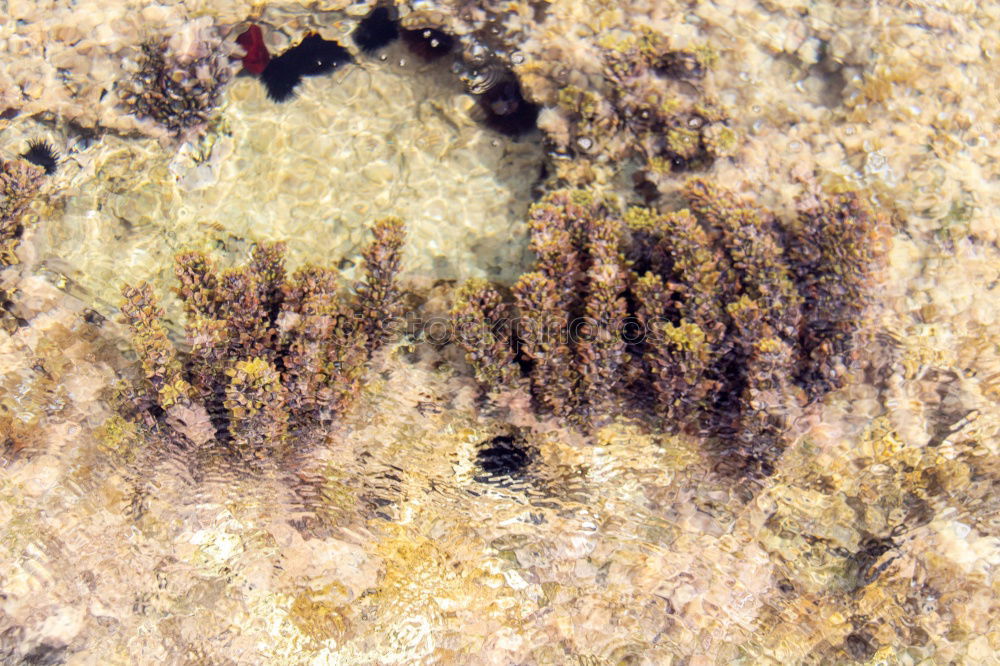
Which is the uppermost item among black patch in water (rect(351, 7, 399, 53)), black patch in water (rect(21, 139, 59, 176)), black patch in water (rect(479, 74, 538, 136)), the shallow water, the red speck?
black patch in water (rect(351, 7, 399, 53))

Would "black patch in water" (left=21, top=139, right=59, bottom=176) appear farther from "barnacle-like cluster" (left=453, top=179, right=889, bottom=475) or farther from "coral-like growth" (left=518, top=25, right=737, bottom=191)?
"coral-like growth" (left=518, top=25, right=737, bottom=191)

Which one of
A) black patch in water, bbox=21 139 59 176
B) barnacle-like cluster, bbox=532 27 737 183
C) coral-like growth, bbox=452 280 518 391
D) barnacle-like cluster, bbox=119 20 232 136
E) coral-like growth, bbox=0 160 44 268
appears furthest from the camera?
barnacle-like cluster, bbox=119 20 232 136

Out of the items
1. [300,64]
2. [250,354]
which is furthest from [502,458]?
[300,64]

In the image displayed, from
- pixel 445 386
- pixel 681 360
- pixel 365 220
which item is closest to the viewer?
pixel 681 360

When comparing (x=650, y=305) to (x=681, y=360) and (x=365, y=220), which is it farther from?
(x=365, y=220)

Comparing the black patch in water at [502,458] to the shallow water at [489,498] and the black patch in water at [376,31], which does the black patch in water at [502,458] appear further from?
the black patch in water at [376,31]

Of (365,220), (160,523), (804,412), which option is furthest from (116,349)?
(804,412)

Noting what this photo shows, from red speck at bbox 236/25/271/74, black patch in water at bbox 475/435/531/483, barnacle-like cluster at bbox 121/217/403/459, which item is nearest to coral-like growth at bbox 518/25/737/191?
barnacle-like cluster at bbox 121/217/403/459

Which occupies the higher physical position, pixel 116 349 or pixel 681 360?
pixel 681 360
